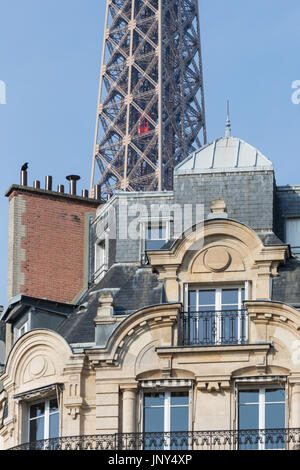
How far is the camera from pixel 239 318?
35.4m

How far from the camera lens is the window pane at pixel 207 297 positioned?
36062mm

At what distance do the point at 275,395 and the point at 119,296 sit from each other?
13.0ft

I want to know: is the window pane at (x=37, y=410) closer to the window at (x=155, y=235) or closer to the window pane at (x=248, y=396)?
the window pane at (x=248, y=396)

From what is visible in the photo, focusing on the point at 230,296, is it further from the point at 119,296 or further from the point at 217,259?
the point at 119,296

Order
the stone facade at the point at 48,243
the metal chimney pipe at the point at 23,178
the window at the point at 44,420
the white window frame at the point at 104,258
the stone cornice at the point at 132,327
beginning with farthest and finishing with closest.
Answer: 1. the metal chimney pipe at the point at 23,178
2. the stone facade at the point at 48,243
3. the white window frame at the point at 104,258
4. the window at the point at 44,420
5. the stone cornice at the point at 132,327

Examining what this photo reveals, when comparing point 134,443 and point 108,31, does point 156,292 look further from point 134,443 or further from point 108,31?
point 108,31

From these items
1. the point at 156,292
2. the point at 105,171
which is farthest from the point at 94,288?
the point at 105,171

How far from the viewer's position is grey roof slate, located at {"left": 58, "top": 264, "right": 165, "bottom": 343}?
119 ft

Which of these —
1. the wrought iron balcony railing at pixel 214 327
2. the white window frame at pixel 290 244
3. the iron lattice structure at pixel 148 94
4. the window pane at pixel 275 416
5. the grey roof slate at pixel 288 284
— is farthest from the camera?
the iron lattice structure at pixel 148 94

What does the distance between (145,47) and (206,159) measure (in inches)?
3328

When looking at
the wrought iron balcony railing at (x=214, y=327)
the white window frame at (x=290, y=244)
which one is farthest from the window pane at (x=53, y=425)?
the white window frame at (x=290, y=244)

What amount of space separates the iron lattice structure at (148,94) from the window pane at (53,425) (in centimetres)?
8010

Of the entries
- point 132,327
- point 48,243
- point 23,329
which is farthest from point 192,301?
point 48,243

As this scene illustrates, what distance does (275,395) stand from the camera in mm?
Answer: 34594
